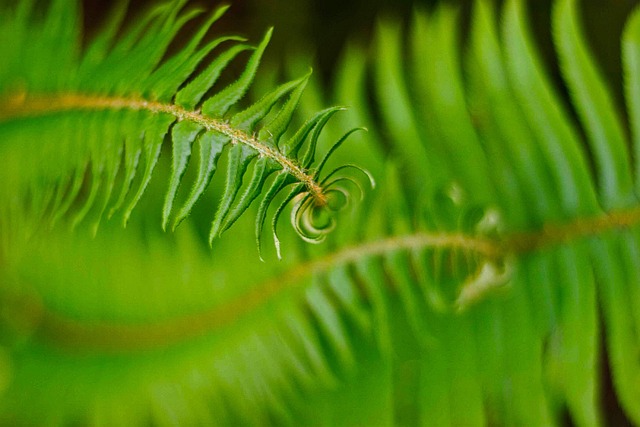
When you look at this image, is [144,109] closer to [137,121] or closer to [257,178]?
[137,121]

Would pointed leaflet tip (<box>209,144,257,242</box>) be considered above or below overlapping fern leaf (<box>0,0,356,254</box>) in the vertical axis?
below

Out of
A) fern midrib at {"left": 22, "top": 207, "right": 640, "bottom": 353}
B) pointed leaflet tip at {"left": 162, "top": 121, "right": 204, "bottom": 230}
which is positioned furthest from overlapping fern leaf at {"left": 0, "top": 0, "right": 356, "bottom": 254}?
fern midrib at {"left": 22, "top": 207, "right": 640, "bottom": 353}

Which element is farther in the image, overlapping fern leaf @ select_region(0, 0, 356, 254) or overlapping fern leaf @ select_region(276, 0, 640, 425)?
overlapping fern leaf @ select_region(276, 0, 640, 425)

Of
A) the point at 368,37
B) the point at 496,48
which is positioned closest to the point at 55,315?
the point at 496,48

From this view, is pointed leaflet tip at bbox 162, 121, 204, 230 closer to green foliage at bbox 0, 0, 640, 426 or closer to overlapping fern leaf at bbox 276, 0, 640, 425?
Result: green foliage at bbox 0, 0, 640, 426

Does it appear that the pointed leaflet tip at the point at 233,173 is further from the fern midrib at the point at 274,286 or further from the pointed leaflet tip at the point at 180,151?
the fern midrib at the point at 274,286

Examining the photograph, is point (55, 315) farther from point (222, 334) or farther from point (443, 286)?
point (443, 286)

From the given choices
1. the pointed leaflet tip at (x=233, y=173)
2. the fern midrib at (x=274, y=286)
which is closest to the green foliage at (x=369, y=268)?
the fern midrib at (x=274, y=286)
